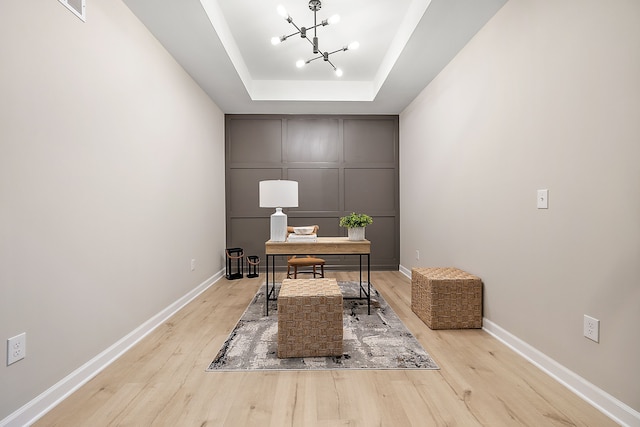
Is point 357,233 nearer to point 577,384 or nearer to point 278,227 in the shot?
point 278,227

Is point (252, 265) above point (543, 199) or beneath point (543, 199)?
beneath

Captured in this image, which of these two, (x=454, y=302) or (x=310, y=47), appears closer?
(x=454, y=302)

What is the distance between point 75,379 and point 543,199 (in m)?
2.95

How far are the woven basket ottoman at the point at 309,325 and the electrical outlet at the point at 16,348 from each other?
1.29 metres

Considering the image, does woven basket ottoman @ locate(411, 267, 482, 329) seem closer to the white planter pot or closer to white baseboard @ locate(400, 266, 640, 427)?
white baseboard @ locate(400, 266, 640, 427)

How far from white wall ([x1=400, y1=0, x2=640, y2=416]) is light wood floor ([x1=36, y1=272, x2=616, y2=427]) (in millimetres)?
289

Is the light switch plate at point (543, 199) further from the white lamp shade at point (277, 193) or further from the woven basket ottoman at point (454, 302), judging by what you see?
the white lamp shade at point (277, 193)

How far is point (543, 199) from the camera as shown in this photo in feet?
6.60

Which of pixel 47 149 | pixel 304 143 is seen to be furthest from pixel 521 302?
pixel 304 143

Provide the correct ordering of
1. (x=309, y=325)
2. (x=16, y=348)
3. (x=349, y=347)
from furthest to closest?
(x=349, y=347) < (x=309, y=325) < (x=16, y=348)

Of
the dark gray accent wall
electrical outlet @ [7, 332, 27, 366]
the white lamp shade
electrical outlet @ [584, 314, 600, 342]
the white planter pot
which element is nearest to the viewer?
electrical outlet @ [7, 332, 27, 366]

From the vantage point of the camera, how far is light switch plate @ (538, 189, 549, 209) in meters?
1.99

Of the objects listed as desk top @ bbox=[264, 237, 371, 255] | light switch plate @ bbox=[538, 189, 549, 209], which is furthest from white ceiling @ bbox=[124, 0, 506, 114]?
desk top @ bbox=[264, 237, 371, 255]

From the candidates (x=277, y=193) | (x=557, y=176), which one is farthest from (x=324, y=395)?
(x=557, y=176)
